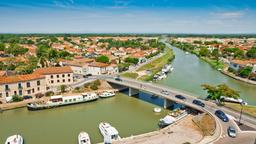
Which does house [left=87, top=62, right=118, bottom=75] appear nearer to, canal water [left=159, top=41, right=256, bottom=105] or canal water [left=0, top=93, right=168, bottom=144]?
canal water [left=159, top=41, right=256, bottom=105]

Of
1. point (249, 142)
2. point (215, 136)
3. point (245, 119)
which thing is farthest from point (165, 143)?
point (245, 119)

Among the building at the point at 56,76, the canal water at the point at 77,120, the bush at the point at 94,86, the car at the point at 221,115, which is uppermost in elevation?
the building at the point at 56,76

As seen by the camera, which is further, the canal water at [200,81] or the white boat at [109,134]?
the canal water at [200,81]

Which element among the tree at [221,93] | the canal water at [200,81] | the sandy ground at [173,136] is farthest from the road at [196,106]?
the canal water at [200,81]

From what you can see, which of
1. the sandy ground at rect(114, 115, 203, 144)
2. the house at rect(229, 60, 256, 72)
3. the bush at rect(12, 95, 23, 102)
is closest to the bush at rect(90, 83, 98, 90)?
the bush at rect(12, 95, 23, 102)

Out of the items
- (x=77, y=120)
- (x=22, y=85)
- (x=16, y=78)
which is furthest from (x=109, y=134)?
(x=16, y=78)

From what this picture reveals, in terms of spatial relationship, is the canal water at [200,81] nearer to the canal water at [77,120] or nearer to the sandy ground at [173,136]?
the canal water at [77,120]
